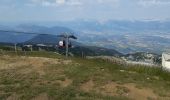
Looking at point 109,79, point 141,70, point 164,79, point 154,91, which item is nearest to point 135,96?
point 154,91

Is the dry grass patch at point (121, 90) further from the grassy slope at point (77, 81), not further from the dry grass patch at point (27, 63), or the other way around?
the dry grass patch at point (27, 63)

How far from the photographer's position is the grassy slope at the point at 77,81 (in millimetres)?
25908

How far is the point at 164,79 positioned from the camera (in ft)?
106

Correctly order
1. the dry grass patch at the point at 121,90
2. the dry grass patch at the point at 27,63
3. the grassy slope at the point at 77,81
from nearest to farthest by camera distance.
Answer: the grassy slope at the point at 77,81, the dry grass patch at the point at 121,90, the dry grass patch at the point at 27,63

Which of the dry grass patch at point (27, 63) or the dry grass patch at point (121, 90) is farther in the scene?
the dry grass patch at point (27, 63)

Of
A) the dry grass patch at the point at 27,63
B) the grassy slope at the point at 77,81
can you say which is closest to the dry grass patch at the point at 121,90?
the grassy slope at the point at 77,81

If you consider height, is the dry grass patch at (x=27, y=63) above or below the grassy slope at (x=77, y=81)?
above

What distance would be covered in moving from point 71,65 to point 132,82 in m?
6.74

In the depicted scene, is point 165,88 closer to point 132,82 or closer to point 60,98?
point 132,82

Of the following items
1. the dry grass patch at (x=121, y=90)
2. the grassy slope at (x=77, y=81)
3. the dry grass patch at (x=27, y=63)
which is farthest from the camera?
the dry grass patch at (x=27, y=63)

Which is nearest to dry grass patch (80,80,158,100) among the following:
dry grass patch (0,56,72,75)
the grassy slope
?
→ the grassy slope

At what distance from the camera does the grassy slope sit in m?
25.9

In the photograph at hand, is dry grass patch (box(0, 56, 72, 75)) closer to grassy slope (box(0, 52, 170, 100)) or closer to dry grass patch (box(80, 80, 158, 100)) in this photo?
grassy slope (box(0, 52, 170, 100))

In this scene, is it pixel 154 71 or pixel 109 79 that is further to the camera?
pixel 154 71
